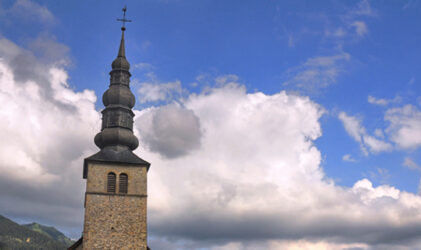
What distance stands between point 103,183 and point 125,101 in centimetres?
738

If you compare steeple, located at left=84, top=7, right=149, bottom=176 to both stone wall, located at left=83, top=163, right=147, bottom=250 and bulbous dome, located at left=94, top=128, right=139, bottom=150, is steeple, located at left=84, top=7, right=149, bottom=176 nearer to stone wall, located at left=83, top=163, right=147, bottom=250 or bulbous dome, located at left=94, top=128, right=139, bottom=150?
bulbous dome, located at left=94, top=128, right=139, bottom=150

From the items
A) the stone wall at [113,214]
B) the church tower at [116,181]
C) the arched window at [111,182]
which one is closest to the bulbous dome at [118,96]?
the church tower at [116,181]

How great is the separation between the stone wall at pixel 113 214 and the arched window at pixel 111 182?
9.9 inches

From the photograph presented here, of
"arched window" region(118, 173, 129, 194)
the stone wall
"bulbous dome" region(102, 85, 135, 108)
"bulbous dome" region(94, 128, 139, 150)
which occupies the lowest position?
the stone wall

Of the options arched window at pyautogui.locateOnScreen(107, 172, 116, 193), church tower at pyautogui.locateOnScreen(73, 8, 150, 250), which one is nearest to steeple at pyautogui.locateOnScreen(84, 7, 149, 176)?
church tower at pyautogui.locateOnScreen(73, 8, 150, 250)

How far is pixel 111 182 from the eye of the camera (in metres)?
34.4

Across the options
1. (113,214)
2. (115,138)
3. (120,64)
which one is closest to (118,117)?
(115,138)

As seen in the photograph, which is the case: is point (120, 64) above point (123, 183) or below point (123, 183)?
above

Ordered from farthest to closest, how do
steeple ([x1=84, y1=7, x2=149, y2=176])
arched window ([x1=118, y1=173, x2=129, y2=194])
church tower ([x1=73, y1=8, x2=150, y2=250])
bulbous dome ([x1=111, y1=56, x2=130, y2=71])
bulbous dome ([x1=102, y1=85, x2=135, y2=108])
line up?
bulbous dome ([x1=111, y1=56, x2=130, y2=71])
bulbous dome ([x1=102, y1=85, x2=135, y2=108])
steeple ([x1=84, y1=7, x2=149, y2=176])
arched window ([x1=118, y1=173, x2=129, y2=194])
church tower ([x1=73, y1=8, x2=150, y2=250])

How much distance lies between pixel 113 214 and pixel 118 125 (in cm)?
742

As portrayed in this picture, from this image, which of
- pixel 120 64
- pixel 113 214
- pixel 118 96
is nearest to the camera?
pixel 113 214

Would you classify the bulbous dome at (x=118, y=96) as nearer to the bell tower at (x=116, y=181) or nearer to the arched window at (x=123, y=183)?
the bell tower at (x=116, y=181)

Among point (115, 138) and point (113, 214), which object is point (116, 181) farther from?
point (115, 138)

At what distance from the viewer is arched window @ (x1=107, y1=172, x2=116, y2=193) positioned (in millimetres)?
33969
